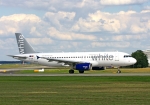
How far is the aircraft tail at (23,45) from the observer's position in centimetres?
8138

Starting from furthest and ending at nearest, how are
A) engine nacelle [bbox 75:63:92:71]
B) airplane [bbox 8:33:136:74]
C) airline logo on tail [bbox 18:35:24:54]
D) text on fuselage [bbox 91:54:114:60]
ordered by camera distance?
airline logo on tail [bbox 18:35:24:54]
airplane [bbox 8:33:136:74]
text on fuselage [bbox 91:54:114:60]
engine nacelle [bbox 75:63:92:71]

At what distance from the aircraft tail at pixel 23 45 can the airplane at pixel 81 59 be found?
6.57 ft

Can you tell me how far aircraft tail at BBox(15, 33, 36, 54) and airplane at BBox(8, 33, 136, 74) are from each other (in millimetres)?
2002

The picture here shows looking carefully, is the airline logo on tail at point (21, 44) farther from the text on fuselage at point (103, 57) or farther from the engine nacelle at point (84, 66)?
the text on fuselage at point (103, 57)

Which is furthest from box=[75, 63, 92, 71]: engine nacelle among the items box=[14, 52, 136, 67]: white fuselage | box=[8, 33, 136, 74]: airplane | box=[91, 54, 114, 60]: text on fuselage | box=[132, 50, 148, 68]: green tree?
box=[132, 50, 148, 68]: green tree

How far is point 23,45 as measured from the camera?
8244 centimetres

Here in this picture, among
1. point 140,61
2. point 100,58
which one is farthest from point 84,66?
point 140,61

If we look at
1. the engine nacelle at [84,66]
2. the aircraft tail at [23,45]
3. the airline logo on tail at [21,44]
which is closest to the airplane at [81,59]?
the engine nacelle at [84,66]

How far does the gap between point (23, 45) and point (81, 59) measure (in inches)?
590

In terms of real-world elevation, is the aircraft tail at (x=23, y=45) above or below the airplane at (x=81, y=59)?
above

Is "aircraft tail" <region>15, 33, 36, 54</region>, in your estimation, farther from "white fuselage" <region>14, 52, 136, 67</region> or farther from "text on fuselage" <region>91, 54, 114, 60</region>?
"text on fuselage" <region>91, 54, 114, 60</region>

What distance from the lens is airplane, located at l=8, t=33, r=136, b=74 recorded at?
69688mm
